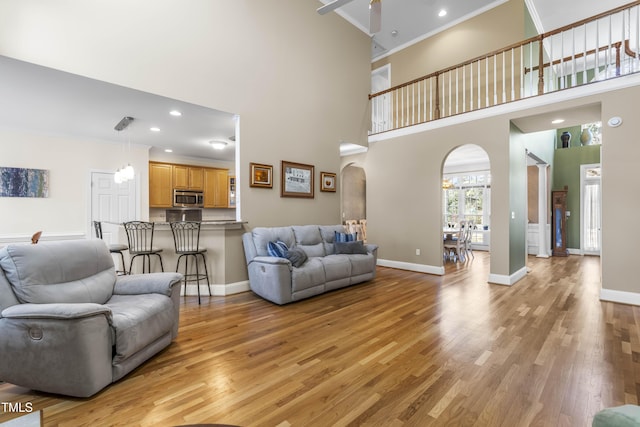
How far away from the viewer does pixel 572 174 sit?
8.02 metres

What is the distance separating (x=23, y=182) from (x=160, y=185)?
2189 mm

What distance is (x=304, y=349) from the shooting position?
2.50 meters

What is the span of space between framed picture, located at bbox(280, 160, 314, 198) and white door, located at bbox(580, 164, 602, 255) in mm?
7860

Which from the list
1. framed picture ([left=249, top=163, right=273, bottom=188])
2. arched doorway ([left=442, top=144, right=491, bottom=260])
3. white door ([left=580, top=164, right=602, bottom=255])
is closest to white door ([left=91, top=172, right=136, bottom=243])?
framed picture ([left=249, top=163, right=273, bottom=188])

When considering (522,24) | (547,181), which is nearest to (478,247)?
(547,181)

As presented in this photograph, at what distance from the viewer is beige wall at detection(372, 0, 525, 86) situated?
5426 mm

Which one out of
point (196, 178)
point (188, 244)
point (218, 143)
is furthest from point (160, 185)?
point (188, 244)

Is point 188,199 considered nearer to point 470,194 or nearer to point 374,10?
point 374,10

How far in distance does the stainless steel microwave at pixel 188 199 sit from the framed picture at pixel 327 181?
340 cm

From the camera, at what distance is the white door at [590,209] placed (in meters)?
7.69

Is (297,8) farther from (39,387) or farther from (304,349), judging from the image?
(39,387)

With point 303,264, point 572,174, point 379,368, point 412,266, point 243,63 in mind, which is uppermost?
point 243,63

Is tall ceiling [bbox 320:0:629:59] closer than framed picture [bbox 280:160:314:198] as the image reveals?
No

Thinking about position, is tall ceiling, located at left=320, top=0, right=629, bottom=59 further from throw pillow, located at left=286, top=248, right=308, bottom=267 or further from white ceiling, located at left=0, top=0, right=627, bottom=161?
throw pillow, located at left=286, top=248, right=308, bottom=267
